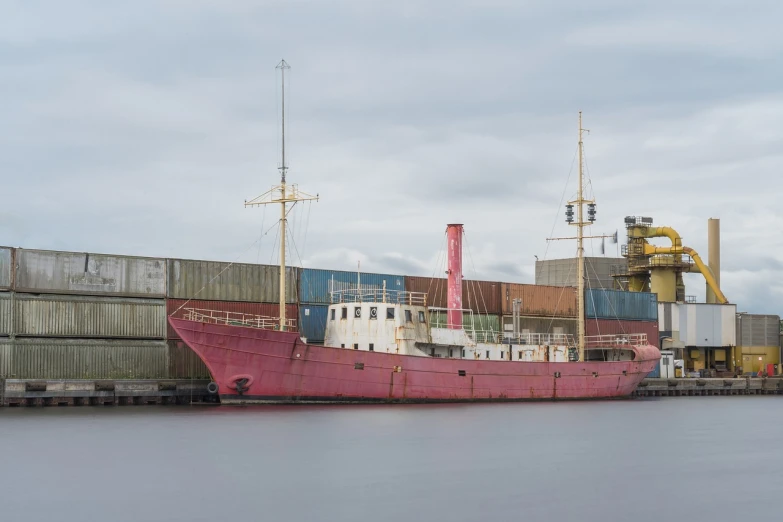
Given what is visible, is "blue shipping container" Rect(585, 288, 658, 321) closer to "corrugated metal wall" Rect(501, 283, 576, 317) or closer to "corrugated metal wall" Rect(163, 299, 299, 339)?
"corrugated metal wall" Rect(501, 283, 576, 317)

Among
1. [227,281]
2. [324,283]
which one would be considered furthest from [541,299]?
[227,281]

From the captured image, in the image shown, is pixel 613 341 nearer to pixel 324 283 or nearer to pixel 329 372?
pixel 324 283

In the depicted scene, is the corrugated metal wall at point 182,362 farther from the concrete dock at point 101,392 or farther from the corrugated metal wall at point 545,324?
the corrugated metal wall at point 545,324

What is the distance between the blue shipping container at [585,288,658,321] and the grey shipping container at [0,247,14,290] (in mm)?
34871

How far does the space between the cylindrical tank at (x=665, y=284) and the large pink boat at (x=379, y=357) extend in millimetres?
28017

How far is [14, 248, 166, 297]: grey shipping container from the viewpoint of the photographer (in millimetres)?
41031

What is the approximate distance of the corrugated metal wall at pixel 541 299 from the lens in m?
55.9

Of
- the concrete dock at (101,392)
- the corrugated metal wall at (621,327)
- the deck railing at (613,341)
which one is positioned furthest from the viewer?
the corrugated metal wall at (621,327)

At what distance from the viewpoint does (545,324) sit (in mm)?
58219

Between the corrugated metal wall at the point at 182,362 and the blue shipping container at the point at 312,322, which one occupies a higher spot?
the blue shipping container at the point at 312,322

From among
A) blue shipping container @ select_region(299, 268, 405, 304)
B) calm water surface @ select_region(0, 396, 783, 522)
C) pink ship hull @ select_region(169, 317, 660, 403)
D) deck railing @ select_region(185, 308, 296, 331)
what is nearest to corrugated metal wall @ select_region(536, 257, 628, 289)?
blue shipping container @ select_region(299, 268, 405, 304)

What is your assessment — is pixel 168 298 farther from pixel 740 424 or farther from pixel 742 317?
pixel 742 317

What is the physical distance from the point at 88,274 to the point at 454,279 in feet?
55.5

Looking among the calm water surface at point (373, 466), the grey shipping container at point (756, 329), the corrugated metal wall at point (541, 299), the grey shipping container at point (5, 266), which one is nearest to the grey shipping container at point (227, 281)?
the calm water surface at point (373, 466)
